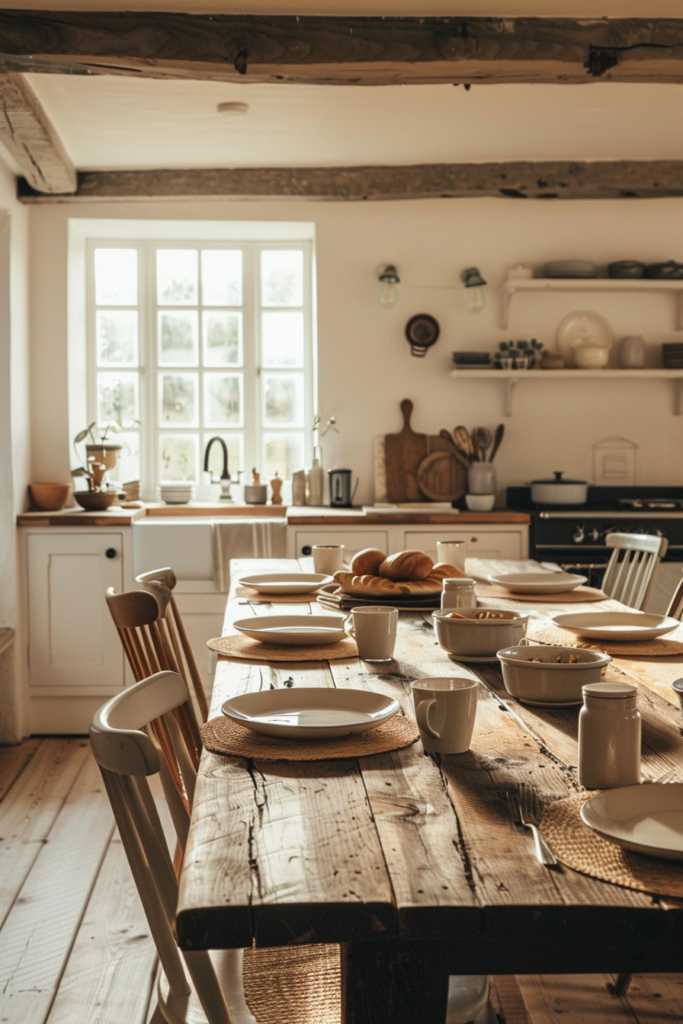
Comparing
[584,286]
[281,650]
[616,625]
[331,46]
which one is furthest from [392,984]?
[584,286]

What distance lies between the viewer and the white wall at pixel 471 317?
15.4 feet

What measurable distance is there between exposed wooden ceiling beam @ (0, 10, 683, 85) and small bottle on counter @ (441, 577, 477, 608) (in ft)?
5.78

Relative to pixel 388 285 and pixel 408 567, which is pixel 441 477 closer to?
pixel 388 285

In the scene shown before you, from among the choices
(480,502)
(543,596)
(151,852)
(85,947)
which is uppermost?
(480,502)

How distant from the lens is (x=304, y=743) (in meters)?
1.25

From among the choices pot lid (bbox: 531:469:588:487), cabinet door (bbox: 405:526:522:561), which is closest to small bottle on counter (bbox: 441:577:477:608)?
cabinet door (bbox: 405:526:522:561)

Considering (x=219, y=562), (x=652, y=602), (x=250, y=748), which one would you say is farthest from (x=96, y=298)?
(x=250, y=748)

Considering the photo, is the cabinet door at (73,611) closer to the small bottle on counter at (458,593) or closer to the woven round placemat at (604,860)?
the small bottle on counter at (458,593)

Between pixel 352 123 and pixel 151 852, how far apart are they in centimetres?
344

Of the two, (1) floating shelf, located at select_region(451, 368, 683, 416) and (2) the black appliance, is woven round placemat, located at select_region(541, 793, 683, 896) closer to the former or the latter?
(2) the black appliance

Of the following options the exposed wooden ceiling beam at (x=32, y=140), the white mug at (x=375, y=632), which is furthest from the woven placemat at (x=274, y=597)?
the exposed wooden ceiling beam at (x=32, y=140)

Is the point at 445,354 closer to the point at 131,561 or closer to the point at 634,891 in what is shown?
the point at 131,561

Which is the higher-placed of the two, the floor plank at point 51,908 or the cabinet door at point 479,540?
the cabinet door at point 479,540

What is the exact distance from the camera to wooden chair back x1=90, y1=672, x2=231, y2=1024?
1.04 metres
